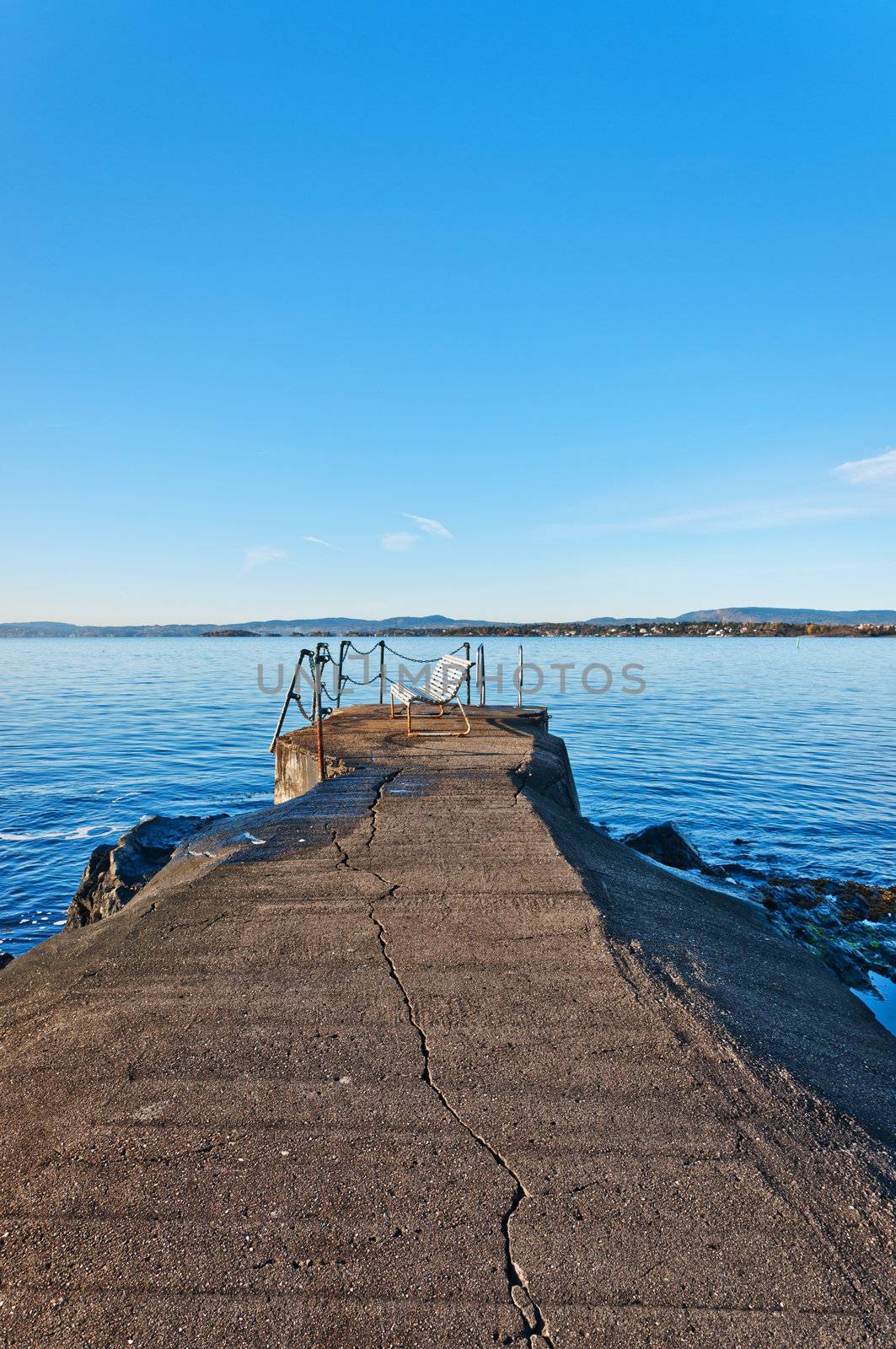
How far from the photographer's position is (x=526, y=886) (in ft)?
16.3

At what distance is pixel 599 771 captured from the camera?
61.7ft

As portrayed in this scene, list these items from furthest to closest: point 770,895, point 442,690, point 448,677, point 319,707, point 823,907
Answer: point 442,690
point 448,677
point 770,895
point 823,907
point 319,707

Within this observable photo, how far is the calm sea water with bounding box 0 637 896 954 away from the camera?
1177 cm

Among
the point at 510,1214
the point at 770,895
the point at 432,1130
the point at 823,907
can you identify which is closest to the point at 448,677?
the point at 770,895

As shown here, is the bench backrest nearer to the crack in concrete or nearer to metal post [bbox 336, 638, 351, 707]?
metal post [bbox 336, 638, 351, 707]

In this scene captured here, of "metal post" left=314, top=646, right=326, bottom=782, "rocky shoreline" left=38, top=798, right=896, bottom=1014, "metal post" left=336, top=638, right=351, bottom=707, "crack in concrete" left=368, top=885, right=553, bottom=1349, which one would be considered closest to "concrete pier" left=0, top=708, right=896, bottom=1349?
"crack in concrete" left=368, top=885, right=553, bottom=1349

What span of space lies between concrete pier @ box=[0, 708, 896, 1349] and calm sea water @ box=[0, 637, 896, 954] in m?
6.13

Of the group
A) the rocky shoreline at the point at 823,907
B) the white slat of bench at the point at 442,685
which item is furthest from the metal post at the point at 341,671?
the rocky shoreline at the point at 823,907

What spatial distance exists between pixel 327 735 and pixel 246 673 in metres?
45.2

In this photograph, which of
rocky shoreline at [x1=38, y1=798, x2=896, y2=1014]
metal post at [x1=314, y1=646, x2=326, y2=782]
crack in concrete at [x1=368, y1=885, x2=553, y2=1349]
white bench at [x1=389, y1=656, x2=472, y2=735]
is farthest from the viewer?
white bench at [x1=389, y1=656, x2=472, y2=735]

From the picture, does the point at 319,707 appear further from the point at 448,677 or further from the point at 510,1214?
the point at 510,1214

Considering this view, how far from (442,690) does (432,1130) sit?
8683 millimetres

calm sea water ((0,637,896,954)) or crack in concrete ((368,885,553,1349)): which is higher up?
crack in concrete ((368,885,553,1349))

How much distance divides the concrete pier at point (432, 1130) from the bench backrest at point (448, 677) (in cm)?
575
